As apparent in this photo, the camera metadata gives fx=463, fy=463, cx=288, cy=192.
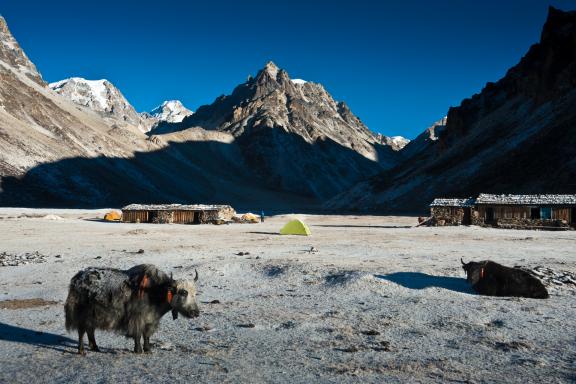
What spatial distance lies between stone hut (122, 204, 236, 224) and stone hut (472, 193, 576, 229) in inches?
1194

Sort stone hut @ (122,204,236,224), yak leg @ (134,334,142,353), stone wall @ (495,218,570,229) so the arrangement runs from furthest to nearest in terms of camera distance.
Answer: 1. stone hut @ (122,204,236,224)
2. stone wall @ (495,218,570,229)
3. yak leg @ (134,334,142,353)

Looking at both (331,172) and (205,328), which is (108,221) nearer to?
(205,328)

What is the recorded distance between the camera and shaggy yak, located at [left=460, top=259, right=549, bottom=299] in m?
14.4

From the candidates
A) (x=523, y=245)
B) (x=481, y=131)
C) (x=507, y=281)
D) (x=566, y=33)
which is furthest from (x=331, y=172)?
(x=507, y=281)

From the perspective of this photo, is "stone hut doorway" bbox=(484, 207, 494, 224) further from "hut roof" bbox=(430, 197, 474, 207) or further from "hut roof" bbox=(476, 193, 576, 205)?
"hut roof" bbox=(430, 197, 474, 207)

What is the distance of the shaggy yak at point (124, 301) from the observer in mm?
8969

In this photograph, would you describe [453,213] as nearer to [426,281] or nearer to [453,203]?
[453,203]

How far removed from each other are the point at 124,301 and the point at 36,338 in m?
2.97

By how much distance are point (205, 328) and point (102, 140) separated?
118 m

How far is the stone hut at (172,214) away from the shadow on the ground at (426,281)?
40.7 metres

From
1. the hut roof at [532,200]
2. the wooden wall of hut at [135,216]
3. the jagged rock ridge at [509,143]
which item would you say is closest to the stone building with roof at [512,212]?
the hut roof at [532,200]

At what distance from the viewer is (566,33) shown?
332 feet

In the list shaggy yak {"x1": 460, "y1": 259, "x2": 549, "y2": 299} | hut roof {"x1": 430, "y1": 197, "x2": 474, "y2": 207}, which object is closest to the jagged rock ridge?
hut roof {"x1": 430, "y1": 197, "x2": 474, "y2": 207}

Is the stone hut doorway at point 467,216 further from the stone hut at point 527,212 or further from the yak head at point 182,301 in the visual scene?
the yak head at point 182,301
